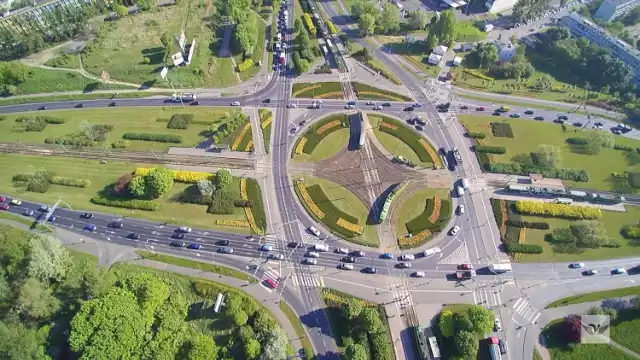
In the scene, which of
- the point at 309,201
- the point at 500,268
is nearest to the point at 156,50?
the point at 309,201

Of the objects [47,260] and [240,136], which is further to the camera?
[240,136]

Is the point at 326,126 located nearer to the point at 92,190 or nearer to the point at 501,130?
the point at 501,130

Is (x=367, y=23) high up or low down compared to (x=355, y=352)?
up

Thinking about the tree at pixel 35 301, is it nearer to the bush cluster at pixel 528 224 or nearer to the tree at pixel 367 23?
the bush cluster at pixel 528 224

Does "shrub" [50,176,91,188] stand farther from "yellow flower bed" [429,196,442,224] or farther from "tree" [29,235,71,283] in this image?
"yellow flower bed" [429,196,442,224]

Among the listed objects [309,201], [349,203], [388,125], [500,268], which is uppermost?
[388,125]

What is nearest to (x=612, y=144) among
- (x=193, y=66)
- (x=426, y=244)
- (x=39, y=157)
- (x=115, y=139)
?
(x=426, y=244)
